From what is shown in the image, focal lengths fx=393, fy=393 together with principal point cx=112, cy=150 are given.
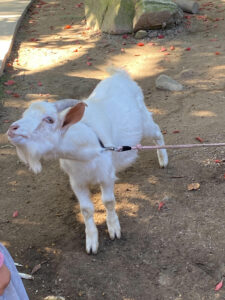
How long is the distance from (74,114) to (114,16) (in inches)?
271

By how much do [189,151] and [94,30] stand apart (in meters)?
5.58

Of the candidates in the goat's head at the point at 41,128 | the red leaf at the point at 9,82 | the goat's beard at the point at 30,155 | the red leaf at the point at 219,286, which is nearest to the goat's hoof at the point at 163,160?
the red leaf at the point at 219,286

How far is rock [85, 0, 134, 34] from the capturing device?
28.5 feet

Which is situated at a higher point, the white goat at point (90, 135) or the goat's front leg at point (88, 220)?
the white goat at point (90, 135)

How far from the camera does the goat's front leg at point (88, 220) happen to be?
11.2 ft

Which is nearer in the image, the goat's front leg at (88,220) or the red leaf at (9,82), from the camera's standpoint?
the goat's front leg at (88,220)

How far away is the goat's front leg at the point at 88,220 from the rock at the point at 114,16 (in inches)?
242

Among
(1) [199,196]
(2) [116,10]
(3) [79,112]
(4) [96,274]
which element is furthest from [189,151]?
(2) [116,10]

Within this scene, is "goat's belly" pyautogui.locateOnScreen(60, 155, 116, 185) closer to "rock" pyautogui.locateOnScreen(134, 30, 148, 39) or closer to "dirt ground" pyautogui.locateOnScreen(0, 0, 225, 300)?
"dirt ground" pyautogui.locateOnScreen(0, 0, 225, 300)

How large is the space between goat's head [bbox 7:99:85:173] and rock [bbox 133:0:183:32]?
6404mm

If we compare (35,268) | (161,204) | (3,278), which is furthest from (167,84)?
(3,278)

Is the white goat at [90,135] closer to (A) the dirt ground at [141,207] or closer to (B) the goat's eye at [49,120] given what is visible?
(B) the goat's eye at [49,120]

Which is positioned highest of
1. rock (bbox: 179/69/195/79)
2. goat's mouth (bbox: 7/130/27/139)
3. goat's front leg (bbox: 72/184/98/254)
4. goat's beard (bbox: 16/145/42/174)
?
goat's mouth (bbox: 7/130/27/139)

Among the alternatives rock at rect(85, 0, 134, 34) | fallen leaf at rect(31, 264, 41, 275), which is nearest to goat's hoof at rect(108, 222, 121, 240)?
fallen leaf at rect(31, 264, 41, 275)
